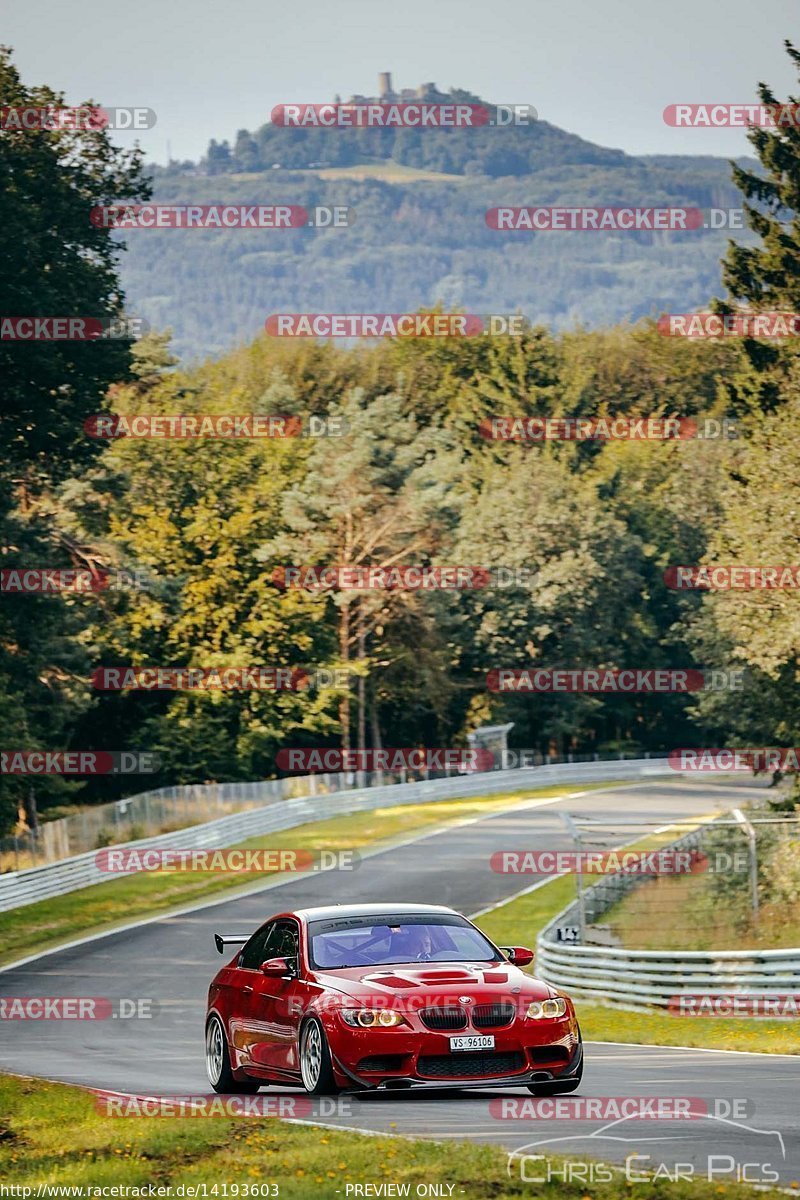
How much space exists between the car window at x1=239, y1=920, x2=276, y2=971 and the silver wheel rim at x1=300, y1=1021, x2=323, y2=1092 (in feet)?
4.77

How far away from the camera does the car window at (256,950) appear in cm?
1491

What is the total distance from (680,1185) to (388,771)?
70.4 metres

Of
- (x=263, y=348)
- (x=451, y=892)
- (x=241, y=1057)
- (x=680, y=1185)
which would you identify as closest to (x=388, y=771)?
(x=451, y=892)

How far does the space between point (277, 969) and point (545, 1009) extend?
2283 millimetres

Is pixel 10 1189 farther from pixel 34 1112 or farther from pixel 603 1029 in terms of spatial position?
pixel 603 1029

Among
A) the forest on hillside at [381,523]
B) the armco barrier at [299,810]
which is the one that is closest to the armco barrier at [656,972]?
the forest on hillside at [381,523]

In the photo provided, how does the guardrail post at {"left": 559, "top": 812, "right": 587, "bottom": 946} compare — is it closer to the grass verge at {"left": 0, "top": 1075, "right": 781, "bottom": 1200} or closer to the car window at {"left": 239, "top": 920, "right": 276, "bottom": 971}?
the car window at {"left": 239, "top": 920, "right": 276, "bottom": 971}

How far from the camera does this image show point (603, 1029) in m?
24.2

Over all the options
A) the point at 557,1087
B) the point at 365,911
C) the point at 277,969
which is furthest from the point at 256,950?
the point at 557,1087

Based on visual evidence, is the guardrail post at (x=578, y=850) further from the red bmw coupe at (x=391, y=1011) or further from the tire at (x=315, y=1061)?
the tire at (x=315, y=1061)

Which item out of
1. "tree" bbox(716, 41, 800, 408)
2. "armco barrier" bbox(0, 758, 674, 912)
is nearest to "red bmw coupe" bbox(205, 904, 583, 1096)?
"armco barrier" bbox(0, 758, 674, 912)

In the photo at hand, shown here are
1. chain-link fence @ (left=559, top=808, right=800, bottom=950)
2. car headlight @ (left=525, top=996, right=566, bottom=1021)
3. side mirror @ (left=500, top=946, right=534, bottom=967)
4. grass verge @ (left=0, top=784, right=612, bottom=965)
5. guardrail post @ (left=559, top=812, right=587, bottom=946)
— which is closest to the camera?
car headlight @ (left=525, top=996, right=566, bottom=1021)

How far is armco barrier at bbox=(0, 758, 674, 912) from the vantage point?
43.0 meters

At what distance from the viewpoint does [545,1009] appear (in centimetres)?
1299
